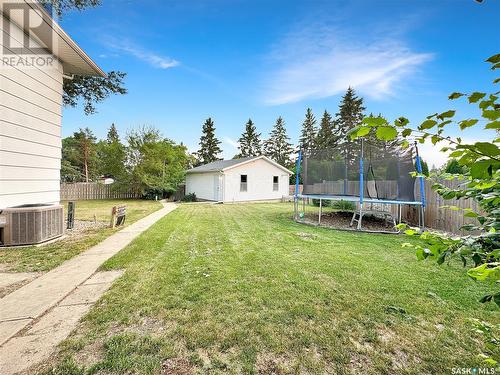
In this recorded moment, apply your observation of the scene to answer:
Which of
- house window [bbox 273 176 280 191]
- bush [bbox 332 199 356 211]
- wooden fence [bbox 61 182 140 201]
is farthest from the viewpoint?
house window [bbox 273 176 280 191]

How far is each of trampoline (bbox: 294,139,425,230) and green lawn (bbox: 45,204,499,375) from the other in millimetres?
3690

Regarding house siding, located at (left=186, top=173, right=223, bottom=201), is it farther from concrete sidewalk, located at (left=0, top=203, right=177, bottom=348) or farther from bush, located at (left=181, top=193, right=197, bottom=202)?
concrete sidewalk, located at (left=0, top=203, right=177, bottom=348)

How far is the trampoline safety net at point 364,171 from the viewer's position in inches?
295

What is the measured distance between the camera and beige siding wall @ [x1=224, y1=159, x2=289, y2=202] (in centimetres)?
1762

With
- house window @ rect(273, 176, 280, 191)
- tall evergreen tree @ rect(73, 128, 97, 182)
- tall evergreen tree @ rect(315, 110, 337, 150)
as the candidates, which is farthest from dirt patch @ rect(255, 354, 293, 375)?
tall evergreen tree @ rect(73, 128, 97, 182)

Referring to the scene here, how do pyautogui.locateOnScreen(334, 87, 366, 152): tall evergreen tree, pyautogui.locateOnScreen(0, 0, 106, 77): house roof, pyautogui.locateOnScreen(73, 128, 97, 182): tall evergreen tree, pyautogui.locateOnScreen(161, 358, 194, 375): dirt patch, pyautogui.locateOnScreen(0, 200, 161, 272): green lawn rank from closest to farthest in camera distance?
pyautogui.locateOnScreen(161, 358, 194, 375): dirt patch
pyautogui.locateOnScreen(0, 200, 161, 272): green lawn
pyautogui.locateOnScreen(0, 0, 106, 77): house roof
pyautogui.locateOnScreen(73, 128, 97, 182): tall evergreen tree
pyautogui.locateOnScreen(334, 87, 366, 152): tall evergreen tree

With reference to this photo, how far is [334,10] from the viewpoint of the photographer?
644 centimetres

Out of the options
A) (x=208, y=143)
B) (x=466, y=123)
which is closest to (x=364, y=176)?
(x=466, y=123)

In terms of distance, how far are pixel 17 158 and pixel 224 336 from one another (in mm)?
5307

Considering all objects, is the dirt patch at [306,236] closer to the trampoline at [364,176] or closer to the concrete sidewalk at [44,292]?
the trampoline at [364,176]

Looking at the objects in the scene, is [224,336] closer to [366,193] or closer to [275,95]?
[366,193]

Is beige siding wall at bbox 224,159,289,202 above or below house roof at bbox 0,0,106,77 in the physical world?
below

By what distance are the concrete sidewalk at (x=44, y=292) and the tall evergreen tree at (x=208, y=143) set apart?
117ft

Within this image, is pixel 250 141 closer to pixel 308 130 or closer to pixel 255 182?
pixel 308 130
